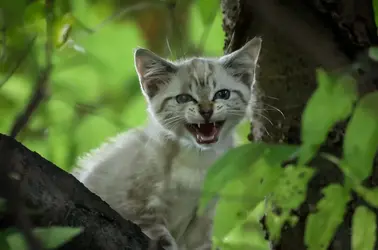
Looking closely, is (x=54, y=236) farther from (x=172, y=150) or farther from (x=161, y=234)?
(x=172, y=150)

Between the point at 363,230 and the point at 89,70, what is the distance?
0.64 meters

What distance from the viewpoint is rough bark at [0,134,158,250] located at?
958 mm

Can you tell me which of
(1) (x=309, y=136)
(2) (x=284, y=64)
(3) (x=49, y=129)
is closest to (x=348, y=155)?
(1) (x=309, y=136)

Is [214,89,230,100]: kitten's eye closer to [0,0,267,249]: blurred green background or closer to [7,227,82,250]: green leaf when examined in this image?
[0,0,267,249]: blurred green background

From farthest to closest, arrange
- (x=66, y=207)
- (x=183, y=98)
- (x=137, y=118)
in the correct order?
(x=183, y=98)
(x=137, y=118)
(x=66, y=207)

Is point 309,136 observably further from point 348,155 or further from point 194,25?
point 194,25

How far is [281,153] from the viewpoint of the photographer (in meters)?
0.72

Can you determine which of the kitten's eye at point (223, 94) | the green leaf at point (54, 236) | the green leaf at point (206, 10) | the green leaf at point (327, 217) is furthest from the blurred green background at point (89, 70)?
the kitten's eye at point (223, 94)

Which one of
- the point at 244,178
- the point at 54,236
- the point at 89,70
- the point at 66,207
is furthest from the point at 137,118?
the point at 54,236

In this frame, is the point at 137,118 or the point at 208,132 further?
the point at 208,132

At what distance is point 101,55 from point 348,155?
0.73m

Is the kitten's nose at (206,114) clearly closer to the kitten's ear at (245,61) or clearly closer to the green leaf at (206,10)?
the kitten's ear at (245,61)

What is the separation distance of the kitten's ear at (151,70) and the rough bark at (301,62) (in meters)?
0.22

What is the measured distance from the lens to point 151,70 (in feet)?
5.52
